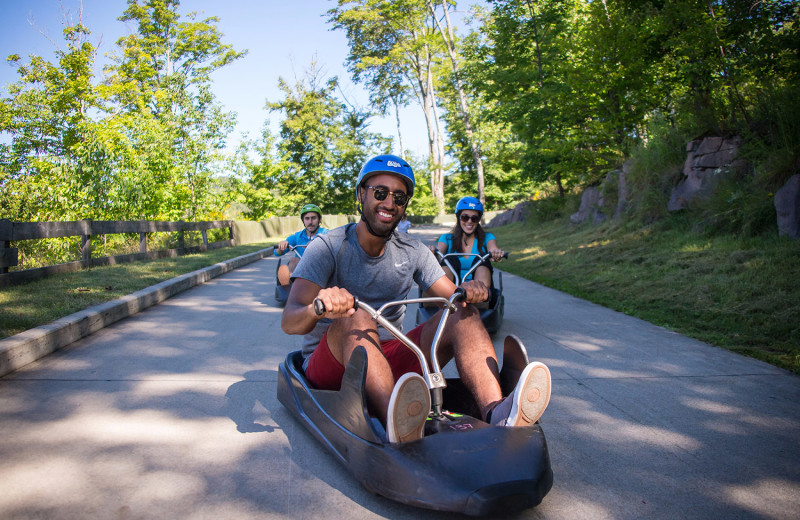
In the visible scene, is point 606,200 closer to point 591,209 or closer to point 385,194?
point 591,209

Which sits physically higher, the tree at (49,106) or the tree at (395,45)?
the tree at (395,45)

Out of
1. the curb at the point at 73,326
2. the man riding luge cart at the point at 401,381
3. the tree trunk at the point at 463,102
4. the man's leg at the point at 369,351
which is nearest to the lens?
the man riding luge cart at the point at 401,381

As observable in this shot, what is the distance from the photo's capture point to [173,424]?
3.30m

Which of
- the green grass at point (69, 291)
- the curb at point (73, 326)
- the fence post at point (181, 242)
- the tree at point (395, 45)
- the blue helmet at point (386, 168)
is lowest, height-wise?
the curb at point (73, 326)

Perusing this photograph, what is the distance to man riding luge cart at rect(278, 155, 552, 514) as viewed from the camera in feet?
7.16

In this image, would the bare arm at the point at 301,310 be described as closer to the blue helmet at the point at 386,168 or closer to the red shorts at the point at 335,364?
the red shorts at the point at 335,364

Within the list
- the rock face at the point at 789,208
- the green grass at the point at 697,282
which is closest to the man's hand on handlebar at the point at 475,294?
the green grass at the point at 697,282

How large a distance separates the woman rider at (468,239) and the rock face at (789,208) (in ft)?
13.4

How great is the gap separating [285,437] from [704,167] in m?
9.76

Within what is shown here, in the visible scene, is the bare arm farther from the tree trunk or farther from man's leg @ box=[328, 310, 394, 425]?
the tree trunk

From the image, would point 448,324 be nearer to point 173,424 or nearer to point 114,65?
point 173,424

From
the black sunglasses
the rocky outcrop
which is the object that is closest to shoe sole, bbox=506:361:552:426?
the black sunglasses

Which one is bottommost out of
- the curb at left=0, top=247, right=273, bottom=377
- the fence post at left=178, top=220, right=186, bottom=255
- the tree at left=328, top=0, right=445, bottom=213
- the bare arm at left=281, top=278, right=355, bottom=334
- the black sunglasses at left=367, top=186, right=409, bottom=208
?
the curb at left=0, top=247, right=273, bottom=377

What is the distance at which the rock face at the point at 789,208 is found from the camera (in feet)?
24.1
